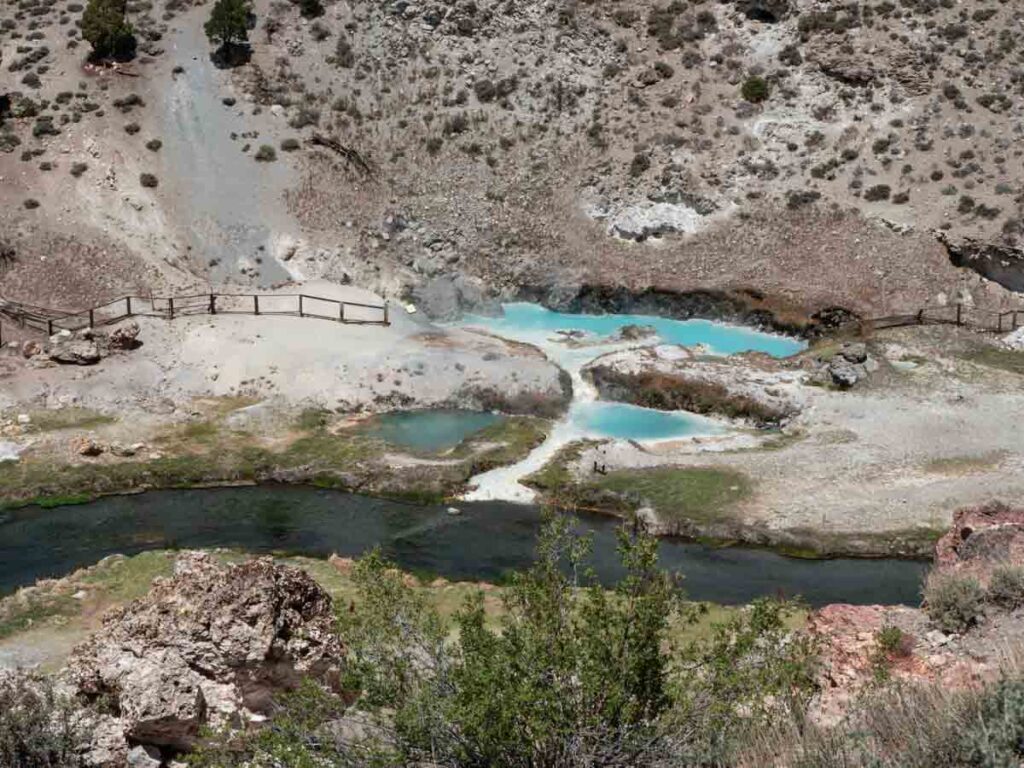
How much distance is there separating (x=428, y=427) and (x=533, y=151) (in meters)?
24.5

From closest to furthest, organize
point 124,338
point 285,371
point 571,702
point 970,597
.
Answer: point 571,702
point 970,597
point 285,371
point 124,338

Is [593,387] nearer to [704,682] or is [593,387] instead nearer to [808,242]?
[808,242]

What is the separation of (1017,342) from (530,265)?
75.9 feet

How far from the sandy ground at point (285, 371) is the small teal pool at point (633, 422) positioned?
1820 millimetres

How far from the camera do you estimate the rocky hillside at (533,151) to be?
58062mm

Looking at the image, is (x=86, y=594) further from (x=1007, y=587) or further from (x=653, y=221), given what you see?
(x=653, y=221)

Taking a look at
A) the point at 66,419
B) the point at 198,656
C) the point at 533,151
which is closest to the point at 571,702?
the point at 198,656

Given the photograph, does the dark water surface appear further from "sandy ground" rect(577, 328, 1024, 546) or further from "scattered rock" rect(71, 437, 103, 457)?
"scattered rock" rect(71, 437, 103, 457)

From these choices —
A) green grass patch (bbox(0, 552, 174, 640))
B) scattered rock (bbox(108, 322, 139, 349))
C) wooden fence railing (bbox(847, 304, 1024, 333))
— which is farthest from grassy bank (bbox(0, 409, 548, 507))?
wooden fence railing (bbox(847, 304, 1024, 333))

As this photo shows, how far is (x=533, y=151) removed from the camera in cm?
6525

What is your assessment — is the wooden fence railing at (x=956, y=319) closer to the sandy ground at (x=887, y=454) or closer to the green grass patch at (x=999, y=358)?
the green grass patch at (x=999, y=358)

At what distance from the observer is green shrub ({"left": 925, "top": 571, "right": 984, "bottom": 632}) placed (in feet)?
71.4

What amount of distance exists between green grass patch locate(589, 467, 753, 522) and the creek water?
3102 millimetres

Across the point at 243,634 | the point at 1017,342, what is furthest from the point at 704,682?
the point at 1017,342
